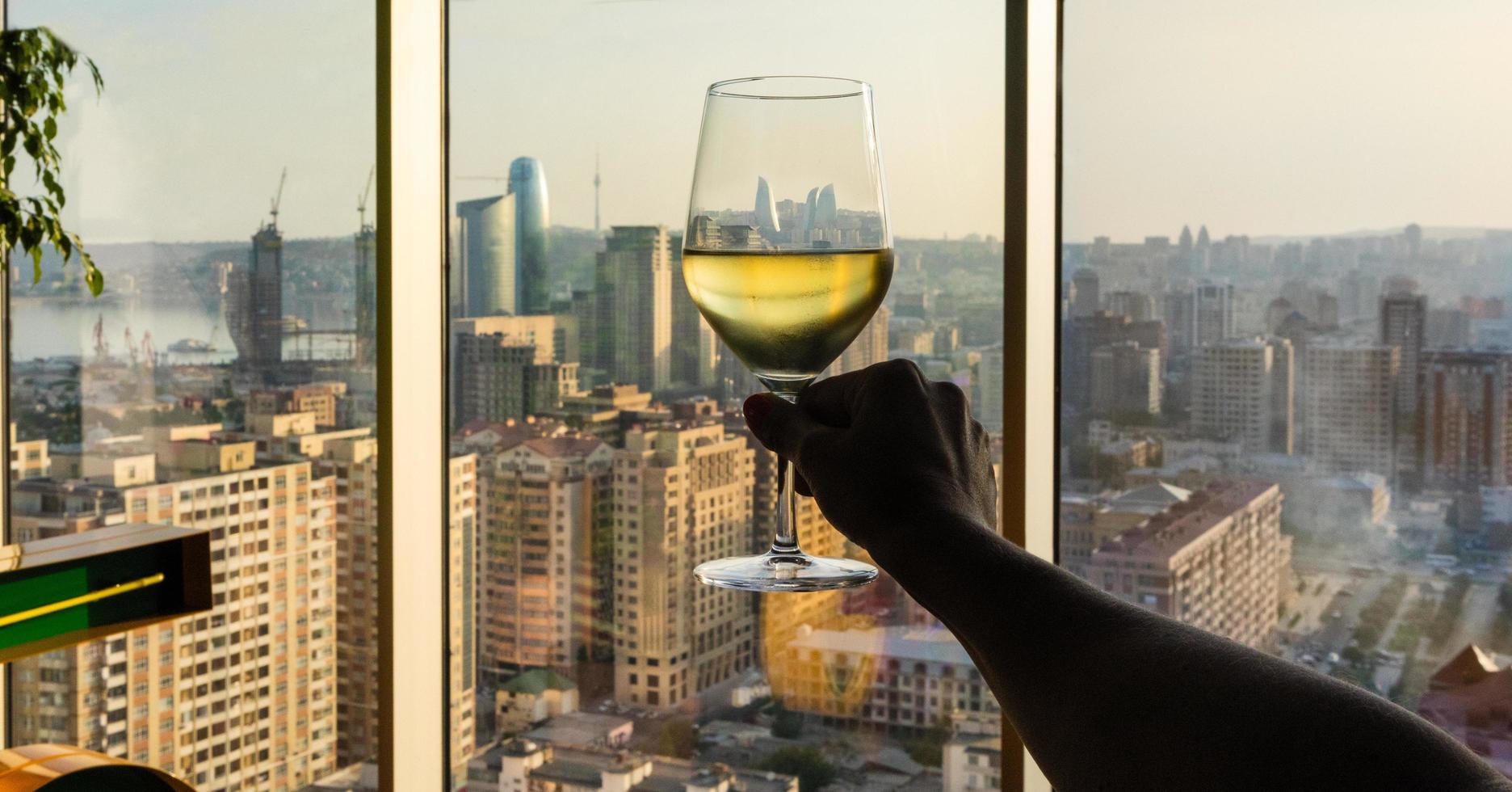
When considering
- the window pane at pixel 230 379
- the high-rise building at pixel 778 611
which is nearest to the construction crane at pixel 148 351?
the window pane at pixel 230 379

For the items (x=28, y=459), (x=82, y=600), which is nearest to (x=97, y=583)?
(x=82, y=600)

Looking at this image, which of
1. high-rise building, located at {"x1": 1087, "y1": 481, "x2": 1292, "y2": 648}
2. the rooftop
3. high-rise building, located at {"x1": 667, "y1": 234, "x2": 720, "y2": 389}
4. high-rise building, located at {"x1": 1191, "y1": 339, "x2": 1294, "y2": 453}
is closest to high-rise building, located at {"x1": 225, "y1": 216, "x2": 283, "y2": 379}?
high-rise building, located at {"x1": 667, "y1": 234, "x2": 720, "y2": 389}

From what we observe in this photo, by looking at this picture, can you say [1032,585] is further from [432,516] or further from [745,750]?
[432,516]

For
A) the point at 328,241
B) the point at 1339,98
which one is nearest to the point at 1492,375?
the point at 1339,98

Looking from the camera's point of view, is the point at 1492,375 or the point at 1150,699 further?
the point at 1492,375

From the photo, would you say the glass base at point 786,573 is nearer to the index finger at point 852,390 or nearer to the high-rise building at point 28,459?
the index finger at point 852,390

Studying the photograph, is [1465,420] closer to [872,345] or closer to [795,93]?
[872,345]

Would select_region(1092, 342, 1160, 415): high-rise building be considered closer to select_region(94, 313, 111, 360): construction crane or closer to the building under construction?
the building under construction
